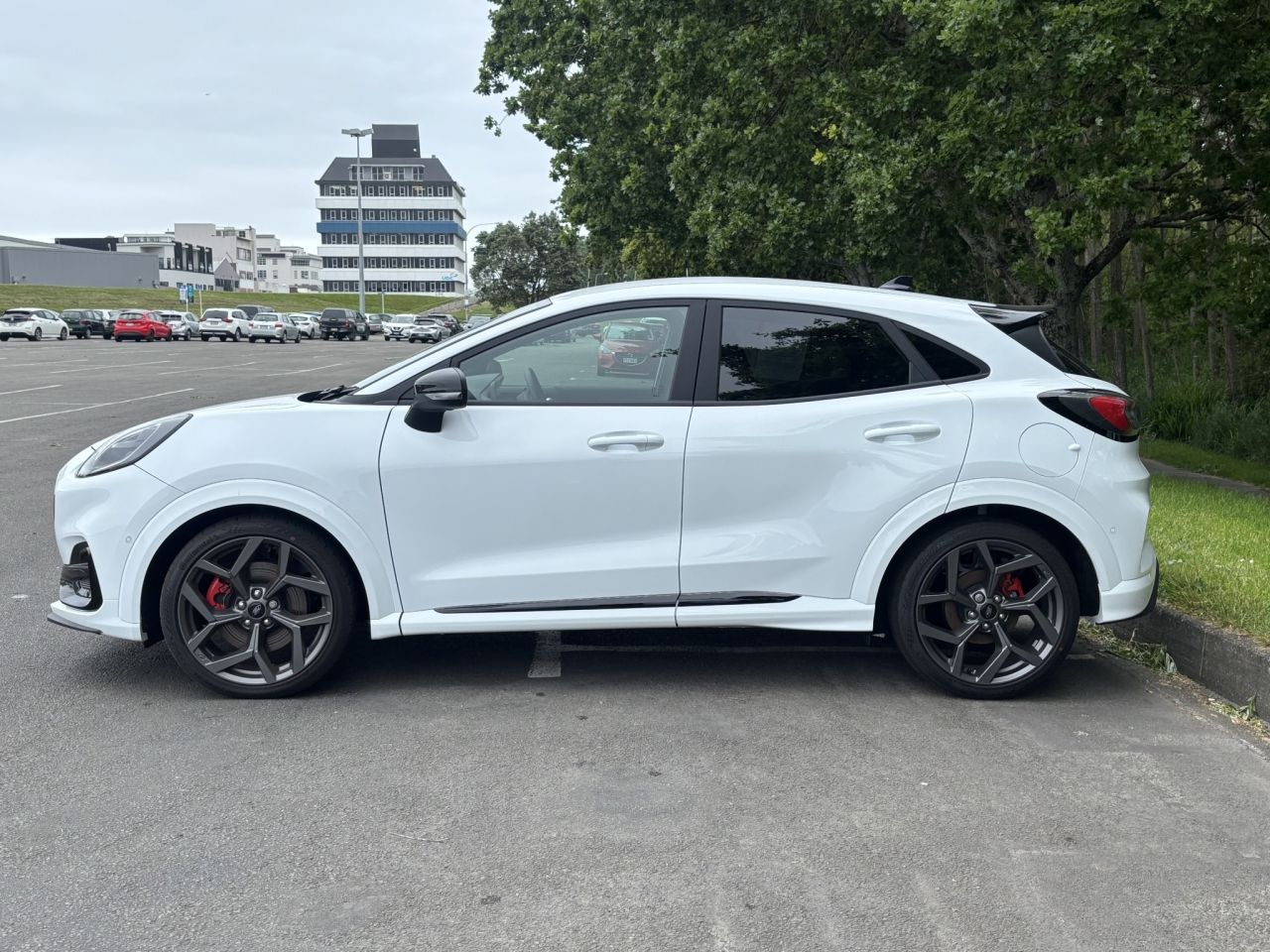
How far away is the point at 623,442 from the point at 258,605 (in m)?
1.60

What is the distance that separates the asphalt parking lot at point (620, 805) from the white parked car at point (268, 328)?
60024 millimetres

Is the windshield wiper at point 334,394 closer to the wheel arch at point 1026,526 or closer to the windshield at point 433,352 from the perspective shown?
the windshield at point 433,352

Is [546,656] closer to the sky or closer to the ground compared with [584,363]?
closer to the ground

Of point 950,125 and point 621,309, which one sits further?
point 950,125

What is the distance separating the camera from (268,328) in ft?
209

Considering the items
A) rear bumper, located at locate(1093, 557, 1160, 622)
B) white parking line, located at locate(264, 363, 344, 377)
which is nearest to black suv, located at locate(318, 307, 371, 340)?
white parking line, located at locate(264, 363, 344, 377)

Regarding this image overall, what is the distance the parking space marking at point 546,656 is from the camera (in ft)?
17.8

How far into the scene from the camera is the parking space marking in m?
5.43

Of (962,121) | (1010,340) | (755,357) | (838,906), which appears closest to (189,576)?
(755,357)

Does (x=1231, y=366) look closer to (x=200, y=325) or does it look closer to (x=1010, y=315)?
(x=1010, y=315)

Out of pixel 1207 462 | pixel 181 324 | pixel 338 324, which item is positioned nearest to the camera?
pixel 1207 462

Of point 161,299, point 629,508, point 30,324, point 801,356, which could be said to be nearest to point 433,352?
point 629,508

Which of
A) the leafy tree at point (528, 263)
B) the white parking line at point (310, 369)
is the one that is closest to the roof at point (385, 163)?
the leafy tree at point (528, 263)

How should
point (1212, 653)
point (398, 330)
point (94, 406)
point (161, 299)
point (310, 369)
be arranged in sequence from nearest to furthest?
1. point (1212, 653)
2. point (94, 406)
3. point (310, 369)
4. point (398, 330)
5. point (161, 299)
